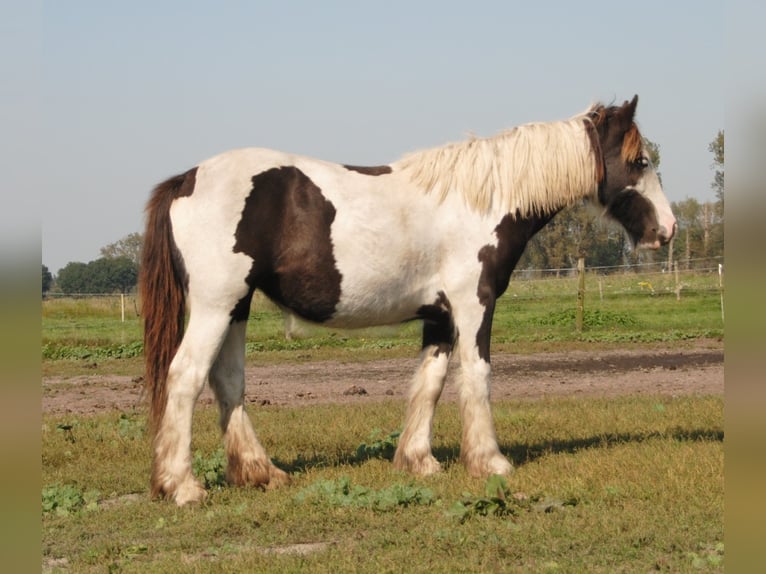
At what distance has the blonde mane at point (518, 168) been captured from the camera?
788cm

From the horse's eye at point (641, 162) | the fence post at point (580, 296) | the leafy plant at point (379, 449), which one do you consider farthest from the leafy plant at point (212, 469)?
the fence post at point (580, 296)

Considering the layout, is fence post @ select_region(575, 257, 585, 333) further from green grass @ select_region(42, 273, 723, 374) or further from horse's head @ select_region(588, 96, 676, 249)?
horse's head @ select_region(588, 96, 676, 249)

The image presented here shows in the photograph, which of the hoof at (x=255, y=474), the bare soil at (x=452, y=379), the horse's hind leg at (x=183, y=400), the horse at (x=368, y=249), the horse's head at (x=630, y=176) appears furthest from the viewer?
the bare soil at (x=452, y=379)

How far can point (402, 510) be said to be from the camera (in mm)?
6363

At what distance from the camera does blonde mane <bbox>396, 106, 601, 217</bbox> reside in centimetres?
788

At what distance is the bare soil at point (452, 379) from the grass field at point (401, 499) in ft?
3.85

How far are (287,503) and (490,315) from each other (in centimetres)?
Result: 243

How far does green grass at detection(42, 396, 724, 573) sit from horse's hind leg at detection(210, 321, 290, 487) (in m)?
0.22

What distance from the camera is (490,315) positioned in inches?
307

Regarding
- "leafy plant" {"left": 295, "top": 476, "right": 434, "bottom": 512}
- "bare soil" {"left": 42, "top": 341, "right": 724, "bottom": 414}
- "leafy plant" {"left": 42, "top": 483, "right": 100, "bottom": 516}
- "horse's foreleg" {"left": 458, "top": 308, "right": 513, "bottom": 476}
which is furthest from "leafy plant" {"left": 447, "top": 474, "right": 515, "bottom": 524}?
"bare soil" {"left": 42, "top": 341, "right": 724, "bottom": 414}

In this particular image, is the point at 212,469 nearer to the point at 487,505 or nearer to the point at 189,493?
the point at 189,493

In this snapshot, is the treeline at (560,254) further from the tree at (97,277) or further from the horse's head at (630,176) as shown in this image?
the horse's head at (630,176)
